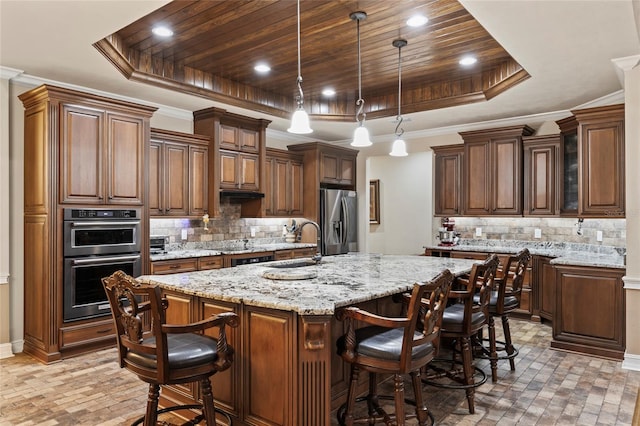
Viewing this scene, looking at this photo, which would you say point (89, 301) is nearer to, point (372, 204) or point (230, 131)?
point (230, 131)

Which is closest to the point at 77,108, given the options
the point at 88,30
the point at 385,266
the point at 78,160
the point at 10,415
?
the point at 78,160

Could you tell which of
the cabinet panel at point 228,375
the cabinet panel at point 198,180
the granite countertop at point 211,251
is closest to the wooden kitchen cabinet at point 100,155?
the granite countertop at point 211,251

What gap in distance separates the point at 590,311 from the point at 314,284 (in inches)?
121

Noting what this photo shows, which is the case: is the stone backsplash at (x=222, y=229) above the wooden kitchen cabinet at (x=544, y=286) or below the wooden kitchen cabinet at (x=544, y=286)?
above

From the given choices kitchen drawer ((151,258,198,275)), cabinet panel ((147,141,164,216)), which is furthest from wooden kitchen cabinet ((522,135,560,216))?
cabinet panel ((147,141,164,216))

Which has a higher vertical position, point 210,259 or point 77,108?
point 77,108

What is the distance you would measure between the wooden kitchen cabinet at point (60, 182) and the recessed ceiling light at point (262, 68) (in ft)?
4.53

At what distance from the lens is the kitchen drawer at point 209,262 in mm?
5095

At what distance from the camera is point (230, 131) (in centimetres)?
587

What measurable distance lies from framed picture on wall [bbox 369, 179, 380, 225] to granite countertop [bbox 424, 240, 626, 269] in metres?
2.53

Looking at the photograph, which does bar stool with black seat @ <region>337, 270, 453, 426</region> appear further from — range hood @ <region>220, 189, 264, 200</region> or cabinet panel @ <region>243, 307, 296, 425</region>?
range hood @ <region>220, 189, 264, 200</region>

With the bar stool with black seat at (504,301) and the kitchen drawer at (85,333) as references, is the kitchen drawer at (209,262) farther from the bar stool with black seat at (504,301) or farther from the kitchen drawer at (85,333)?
the bar stool with black seat at (504,301)

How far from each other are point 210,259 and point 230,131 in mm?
1800

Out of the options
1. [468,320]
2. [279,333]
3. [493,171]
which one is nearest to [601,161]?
[493,171]
